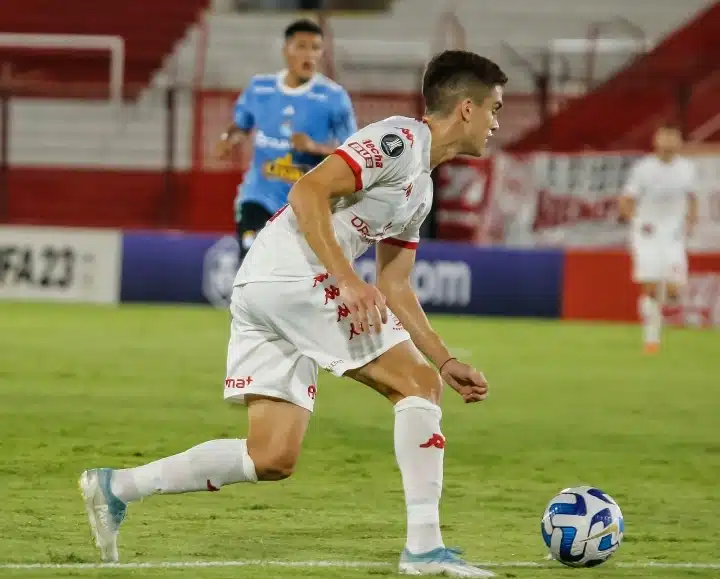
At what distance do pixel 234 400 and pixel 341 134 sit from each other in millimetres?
5335

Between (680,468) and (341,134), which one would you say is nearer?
(680,468)

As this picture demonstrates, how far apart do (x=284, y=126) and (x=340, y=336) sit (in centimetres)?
542

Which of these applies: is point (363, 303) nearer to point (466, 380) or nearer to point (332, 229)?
point (332, 229)

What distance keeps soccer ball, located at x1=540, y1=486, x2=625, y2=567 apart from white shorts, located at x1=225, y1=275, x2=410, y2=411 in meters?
0.82

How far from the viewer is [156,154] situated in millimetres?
22781

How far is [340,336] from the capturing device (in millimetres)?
5324

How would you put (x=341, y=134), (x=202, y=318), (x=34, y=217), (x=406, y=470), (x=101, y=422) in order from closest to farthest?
1. (x=406, y=470)
2. (x=101, y=422)
3. (x=341, y=134)
4. (x=202, y=318)
5. (x=34, y=217)

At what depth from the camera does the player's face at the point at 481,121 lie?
547 centimetres

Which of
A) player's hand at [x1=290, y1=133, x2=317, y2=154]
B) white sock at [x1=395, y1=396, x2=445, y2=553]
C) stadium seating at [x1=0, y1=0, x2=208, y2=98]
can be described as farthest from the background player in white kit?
white sock at [x1=395, y1=396, x2=445, y2=553]

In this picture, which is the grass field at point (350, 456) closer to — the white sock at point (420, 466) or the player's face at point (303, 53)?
the white sock at point (420, 466)

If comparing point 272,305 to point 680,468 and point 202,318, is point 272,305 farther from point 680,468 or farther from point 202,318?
point 202,318

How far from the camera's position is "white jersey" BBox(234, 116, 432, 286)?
5320 mm

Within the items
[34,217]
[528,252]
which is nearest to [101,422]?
[528,252]

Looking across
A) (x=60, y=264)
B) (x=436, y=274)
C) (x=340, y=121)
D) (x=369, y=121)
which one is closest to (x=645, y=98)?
(x=369, y=121)
